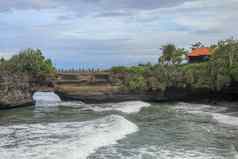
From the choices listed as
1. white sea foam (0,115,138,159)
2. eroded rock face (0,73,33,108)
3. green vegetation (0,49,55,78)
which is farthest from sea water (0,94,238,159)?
green vegetation (0,49,55,78)

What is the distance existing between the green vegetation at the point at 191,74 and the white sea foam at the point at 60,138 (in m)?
19.4

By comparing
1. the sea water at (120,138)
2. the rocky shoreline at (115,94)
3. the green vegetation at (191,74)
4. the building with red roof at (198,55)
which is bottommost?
the sea water at (120,138)

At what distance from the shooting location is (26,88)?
Answer: 43.7 meters

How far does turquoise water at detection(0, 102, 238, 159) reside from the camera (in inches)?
634

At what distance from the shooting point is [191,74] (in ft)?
147

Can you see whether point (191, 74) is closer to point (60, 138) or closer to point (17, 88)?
point (17, 88)

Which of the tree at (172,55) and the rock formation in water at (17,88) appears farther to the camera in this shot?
the tree at (172,55)

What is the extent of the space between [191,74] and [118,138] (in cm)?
2680

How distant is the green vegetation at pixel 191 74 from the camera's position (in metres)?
42.7

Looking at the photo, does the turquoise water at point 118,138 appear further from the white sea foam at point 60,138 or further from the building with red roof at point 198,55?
the building with red roof at point 198,55

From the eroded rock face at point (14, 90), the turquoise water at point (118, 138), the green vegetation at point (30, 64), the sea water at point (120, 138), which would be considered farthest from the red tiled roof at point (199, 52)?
the turquoise water at point (118, 138)

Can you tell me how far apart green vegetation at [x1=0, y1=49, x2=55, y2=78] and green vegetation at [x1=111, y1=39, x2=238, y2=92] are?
30.7ft

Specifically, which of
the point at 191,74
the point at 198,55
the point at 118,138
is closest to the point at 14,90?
the point at 191,74

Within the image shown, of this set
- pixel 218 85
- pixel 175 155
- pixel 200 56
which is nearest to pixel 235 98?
pixel 218 85
